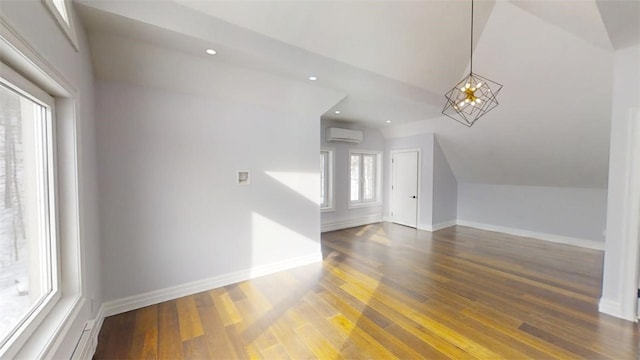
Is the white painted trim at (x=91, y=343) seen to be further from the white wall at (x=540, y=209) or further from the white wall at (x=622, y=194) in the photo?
the white wall at (x=540, y=209)

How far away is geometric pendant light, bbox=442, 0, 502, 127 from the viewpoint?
2131 mm

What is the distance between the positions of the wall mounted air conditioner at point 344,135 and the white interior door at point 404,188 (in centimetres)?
129

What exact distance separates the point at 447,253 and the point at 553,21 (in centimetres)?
331

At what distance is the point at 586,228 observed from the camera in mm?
4590

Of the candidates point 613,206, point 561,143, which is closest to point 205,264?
point 613,206

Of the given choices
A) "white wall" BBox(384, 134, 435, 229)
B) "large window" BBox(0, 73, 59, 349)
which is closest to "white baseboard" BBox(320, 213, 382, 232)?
"white wall" BBox(384, 134, 435, 229)

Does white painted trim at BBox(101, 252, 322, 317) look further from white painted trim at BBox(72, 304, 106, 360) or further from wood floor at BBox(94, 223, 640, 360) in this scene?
white painted trim at BBox(72, 304, 106, 360)

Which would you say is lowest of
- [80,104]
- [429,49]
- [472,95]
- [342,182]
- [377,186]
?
[377,186]

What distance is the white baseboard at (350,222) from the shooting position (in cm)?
566

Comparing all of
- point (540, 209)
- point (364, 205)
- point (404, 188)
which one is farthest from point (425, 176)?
point (540, 209)

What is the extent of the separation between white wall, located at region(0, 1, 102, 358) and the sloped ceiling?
0.34m

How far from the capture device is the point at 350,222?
603cm

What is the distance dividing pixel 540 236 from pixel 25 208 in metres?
7.22

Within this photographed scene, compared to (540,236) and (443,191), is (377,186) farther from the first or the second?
(540,236)
